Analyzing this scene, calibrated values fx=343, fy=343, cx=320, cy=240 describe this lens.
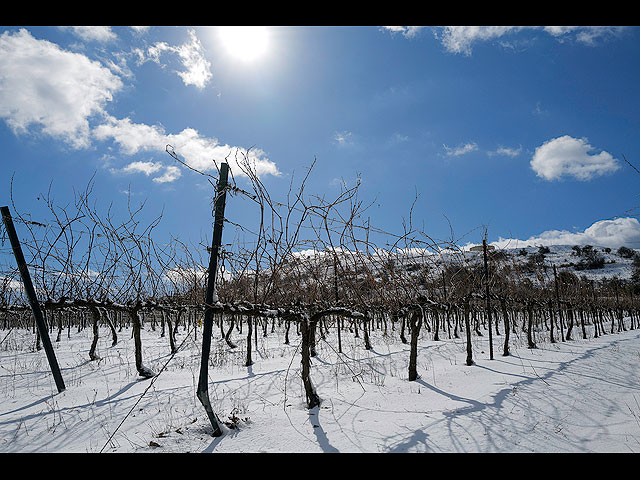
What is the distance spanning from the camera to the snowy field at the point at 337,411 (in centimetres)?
340

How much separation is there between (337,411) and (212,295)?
7.25ft

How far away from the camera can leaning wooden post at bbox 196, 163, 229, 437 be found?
3.53 meters

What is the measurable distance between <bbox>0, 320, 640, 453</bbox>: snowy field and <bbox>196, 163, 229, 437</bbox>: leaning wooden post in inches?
9.6

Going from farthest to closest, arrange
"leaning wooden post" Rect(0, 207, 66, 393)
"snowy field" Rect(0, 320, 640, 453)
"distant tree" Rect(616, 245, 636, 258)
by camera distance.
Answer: "distant tree" Rect(616, 245, 636, 258), "leaning wooden post" Rect(0, 207, 66, 393), "snowy field" Rect(0, 320, 640, 453)

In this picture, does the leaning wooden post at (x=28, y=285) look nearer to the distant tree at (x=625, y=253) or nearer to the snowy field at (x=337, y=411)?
the snowy field at (x=337, y=411)

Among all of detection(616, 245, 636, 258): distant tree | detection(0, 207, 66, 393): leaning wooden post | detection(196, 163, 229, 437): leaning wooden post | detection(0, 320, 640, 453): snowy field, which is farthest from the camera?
detection(616, 245, 636, 258): distant tree

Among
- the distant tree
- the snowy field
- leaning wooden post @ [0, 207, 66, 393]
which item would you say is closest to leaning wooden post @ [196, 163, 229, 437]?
the snowy field

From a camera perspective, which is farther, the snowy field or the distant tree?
the distant tree

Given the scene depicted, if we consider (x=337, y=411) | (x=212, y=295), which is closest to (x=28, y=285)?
(x=212, y=295)

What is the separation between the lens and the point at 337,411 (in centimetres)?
432

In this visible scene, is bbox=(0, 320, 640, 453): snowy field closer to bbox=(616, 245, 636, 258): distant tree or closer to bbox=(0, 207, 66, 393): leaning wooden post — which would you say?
bbox=(0, 207, 66, 393): leaning wooden post

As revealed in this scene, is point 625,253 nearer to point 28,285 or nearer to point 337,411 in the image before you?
point 337,411
